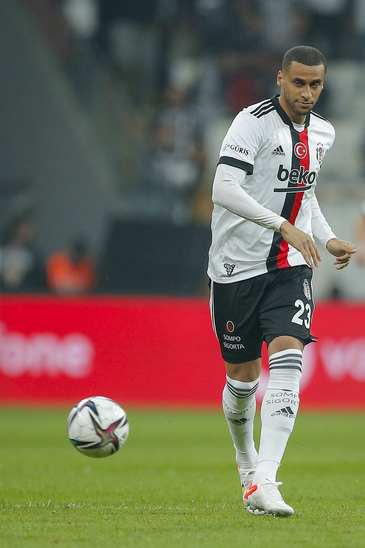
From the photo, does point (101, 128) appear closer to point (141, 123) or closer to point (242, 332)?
point (141, 123)

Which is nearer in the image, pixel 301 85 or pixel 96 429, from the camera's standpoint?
pixel 301 85

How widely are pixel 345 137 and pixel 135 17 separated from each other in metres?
5.11

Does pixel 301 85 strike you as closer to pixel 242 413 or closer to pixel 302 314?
pixel 302 314

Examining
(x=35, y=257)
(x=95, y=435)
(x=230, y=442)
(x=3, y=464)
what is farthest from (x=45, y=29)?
(x=95, y=435)

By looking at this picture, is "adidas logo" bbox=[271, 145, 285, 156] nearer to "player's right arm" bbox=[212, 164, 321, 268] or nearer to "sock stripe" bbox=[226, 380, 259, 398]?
"player's right arm" bbox=[212, 164, 321, 268]

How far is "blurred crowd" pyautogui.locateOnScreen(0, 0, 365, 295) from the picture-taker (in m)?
17.2

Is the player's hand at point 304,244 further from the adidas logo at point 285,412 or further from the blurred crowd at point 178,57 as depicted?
the blurred crowd at point 178,57

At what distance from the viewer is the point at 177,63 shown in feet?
65.3

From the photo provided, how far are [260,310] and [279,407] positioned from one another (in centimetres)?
61

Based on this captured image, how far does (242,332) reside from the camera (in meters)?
5.51

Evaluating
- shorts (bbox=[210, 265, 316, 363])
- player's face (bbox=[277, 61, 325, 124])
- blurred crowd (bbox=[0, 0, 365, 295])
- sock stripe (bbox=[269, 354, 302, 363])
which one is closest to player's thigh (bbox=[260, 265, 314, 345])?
shorts (bbox=[210, 265, 316, 363])

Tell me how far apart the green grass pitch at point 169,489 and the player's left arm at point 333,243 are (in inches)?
53.6

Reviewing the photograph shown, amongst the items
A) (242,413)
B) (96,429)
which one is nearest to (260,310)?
(242,413)

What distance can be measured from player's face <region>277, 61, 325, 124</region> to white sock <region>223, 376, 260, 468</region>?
163cm
